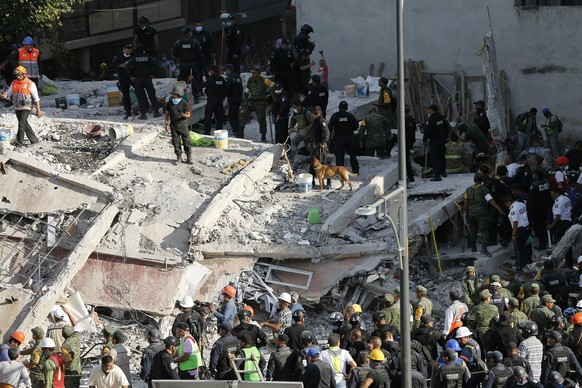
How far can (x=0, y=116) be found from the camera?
1131 inches

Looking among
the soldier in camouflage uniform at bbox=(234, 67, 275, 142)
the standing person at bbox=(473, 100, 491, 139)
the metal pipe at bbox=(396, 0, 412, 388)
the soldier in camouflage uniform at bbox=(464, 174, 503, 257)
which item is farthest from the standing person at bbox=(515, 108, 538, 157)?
the metal pipe at bbox=(396, 0, 412, 388)

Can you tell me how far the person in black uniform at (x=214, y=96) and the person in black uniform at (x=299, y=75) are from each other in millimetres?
1361

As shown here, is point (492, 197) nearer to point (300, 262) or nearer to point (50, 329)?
point (300, 262)

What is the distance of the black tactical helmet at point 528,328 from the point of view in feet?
63.9

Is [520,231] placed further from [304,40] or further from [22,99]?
[22,99]

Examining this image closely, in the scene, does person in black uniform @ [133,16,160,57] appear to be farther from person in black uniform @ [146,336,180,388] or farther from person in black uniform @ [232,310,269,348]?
person in black uniform @ [146,336,180,388]

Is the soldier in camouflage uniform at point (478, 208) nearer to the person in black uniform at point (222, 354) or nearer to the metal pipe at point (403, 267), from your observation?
the person in black uniform at point (222, 354)

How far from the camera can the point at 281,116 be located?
2791cm

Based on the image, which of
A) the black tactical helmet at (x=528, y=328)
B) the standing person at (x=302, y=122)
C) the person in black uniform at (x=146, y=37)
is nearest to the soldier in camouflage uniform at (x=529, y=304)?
the black tactical helmet at (x=528, y=328)

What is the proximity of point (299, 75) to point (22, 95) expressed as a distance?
18.3 ft

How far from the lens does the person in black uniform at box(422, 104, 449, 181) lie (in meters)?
27.3

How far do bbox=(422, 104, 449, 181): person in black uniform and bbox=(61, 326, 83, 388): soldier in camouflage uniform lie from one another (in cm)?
932

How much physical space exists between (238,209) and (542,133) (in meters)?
7.17

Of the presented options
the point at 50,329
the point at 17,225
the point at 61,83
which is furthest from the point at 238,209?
the point at 61,83
